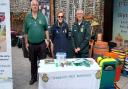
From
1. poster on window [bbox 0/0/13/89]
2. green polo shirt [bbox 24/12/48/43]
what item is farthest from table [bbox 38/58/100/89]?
green polo shirt [bbox 24/12/48/43]

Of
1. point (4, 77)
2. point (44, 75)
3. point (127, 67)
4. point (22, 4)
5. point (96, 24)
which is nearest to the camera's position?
point (44, 75)

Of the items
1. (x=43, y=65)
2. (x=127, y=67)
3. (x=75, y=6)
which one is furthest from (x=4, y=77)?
(x=75, y=6)

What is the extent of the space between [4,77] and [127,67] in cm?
273

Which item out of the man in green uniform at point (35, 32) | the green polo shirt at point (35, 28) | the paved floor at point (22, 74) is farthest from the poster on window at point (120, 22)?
the green polo shirt at point (35, 28)

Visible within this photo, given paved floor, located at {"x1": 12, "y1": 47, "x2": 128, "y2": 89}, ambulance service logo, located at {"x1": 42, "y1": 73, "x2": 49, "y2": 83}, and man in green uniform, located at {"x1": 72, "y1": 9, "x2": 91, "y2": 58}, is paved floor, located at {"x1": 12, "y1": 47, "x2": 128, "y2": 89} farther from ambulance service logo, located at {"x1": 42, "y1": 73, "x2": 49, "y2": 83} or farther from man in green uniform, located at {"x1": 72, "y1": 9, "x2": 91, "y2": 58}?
ambulance service logo, located at {"x1": 42, "y1": 73, "x2": 49, "y2": 83}

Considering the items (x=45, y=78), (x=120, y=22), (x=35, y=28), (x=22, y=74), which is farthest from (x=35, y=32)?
(x=120, y=22)

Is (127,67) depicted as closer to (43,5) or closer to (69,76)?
(69,76)

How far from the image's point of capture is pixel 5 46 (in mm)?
5000

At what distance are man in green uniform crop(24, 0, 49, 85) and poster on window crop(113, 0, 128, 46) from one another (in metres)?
2.59

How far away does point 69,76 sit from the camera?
13.9ft

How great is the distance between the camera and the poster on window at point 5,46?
4.87 meters

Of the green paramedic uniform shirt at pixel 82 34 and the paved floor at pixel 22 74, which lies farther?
the paved floor at pixel 22 74

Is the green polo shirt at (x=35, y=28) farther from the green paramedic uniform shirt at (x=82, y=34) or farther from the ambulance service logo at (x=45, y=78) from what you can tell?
the ambulance service logo at (x=45, y=78)

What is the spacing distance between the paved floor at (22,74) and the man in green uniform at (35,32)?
507 millimetres
